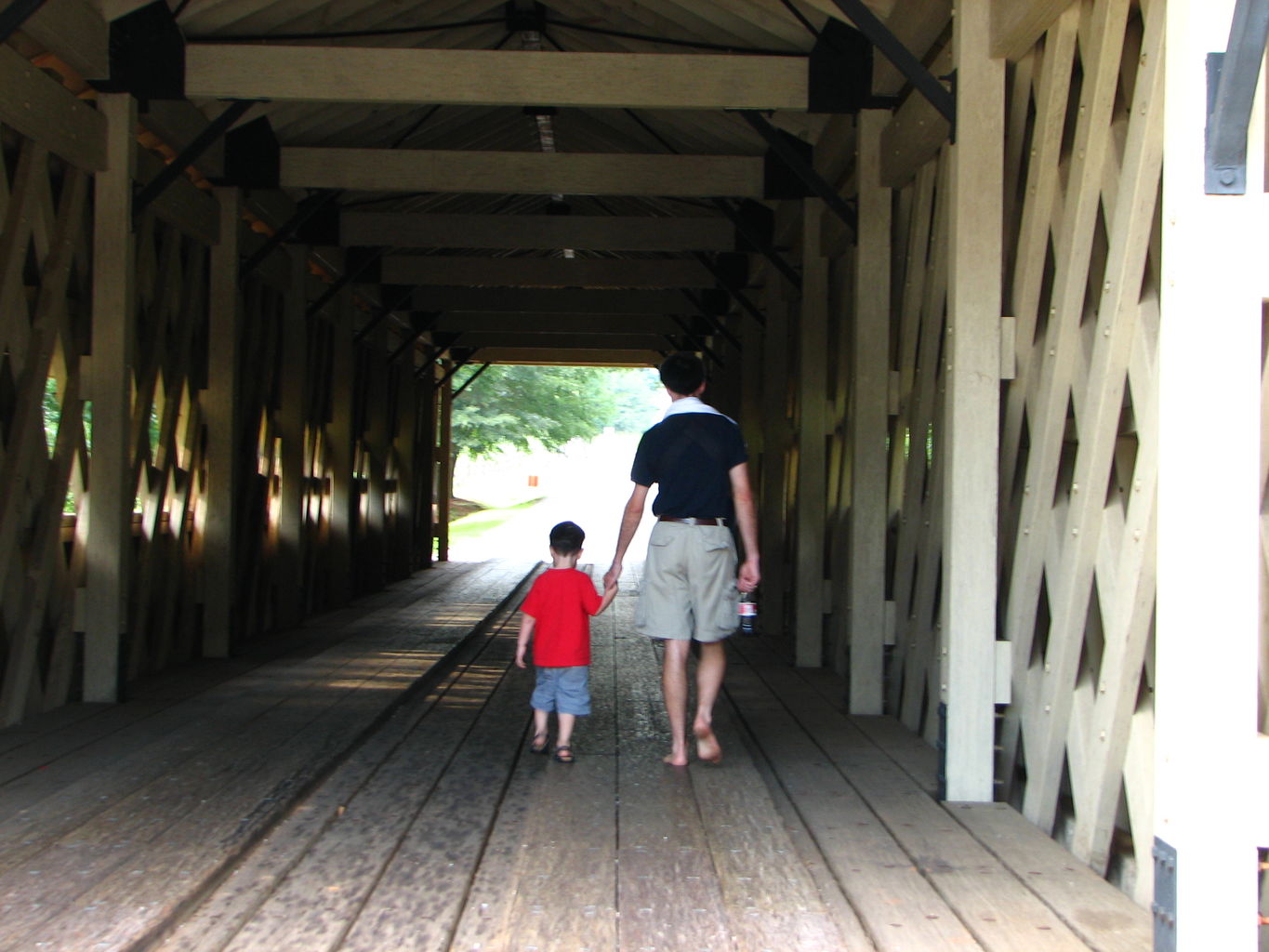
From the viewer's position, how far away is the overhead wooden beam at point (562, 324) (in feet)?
45.4

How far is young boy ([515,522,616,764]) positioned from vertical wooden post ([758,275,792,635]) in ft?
16.6

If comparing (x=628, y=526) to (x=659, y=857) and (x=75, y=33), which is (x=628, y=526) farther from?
(x=75, y=33)

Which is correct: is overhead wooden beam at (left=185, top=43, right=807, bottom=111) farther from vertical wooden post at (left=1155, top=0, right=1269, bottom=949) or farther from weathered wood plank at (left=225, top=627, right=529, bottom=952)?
vertical wooden post at (left=1155, top=0, right=1269, bottom=949)

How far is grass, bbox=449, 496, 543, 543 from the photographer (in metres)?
27.4

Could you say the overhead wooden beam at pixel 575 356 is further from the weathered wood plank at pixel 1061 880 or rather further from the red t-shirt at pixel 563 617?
the weathered wood plank at pixel 1061 880

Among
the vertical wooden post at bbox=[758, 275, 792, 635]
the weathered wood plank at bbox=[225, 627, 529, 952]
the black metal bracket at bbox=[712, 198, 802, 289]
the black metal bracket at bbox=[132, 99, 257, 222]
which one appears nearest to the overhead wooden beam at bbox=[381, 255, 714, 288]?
the vertical wooden post at bbox=[758, 275, 792, 635]

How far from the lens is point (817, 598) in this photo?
7613mm

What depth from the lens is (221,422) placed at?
7629 mm

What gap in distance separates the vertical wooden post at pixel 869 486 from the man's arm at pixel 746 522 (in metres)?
1.25

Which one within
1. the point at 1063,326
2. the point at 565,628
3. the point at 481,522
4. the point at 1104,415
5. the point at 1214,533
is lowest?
the point at 481,522

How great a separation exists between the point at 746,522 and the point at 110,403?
289 centimetres

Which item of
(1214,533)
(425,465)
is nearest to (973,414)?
(1214,533)

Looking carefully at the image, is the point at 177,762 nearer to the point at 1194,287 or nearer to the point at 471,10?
the point at 1194,287

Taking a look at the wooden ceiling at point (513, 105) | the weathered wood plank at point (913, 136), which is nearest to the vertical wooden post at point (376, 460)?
the wooden ceiling at point (513, 105)
